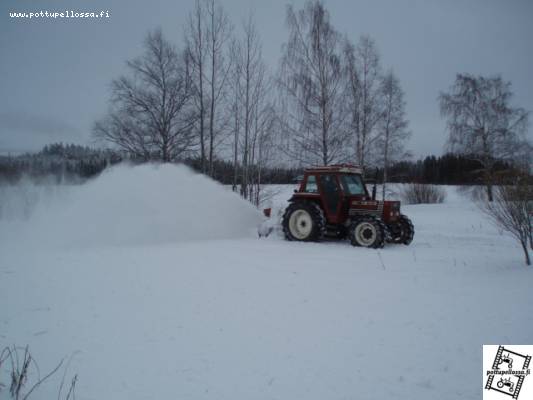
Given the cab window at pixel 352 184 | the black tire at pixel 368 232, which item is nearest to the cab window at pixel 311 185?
the cab window at pixel 352 184

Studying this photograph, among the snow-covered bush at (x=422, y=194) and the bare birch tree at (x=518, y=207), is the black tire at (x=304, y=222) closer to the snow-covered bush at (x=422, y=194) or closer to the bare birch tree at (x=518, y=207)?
the bare birch tree at (x=518, y=207)

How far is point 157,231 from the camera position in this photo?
902 cm

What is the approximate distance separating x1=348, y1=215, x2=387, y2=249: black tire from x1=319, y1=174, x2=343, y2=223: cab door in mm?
749

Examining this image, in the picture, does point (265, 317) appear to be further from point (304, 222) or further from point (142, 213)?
point (142, 213)

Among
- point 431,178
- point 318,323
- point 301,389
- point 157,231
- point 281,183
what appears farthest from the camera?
point 431,178

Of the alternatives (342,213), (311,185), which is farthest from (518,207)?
(311,185)

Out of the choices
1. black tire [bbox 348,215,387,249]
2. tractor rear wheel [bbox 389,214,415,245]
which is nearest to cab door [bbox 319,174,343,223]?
black tire [bbox 348,215,387,249]

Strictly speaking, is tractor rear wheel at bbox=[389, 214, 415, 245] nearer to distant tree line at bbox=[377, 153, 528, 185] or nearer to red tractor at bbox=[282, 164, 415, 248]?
red tractor at bbox=[282, 164, 415, 248]

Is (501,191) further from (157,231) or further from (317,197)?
(157,231)

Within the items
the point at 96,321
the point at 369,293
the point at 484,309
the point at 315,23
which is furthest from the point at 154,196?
the point at 315,23

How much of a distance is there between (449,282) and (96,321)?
4733 millimetres

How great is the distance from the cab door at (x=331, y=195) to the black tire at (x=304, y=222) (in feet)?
0.70

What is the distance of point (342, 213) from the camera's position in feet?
29.6

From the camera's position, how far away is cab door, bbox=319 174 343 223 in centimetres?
892
